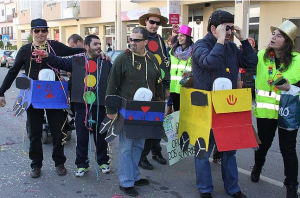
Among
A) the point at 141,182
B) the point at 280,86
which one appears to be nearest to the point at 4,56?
the point at 141,182

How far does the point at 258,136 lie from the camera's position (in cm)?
405

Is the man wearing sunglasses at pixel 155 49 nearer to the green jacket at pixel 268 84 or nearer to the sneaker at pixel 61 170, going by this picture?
the sneaker at pixel 61 170

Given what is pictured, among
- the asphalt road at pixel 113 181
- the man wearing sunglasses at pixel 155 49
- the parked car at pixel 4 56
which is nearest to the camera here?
the asphalt road at pixel 113 181

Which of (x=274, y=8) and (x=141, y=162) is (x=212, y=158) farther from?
(x=274, y=8)

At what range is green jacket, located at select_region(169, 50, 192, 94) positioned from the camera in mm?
5328

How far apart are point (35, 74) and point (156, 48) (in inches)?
65.7

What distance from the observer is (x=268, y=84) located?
3.95 m

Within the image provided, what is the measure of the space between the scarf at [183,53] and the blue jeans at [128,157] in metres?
1.83

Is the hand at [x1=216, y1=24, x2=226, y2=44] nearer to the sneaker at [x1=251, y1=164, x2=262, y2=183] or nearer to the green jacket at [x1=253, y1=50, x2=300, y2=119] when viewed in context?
the green jacket at [x1=253, y1=50, x2=300, y2=119]

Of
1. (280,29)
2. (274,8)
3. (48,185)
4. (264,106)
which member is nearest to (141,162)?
(48,185)

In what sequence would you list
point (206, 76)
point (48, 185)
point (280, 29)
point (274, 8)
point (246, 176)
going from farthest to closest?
point (274, 8) → point (246, 176) → point (48, 185) → point (280, 29) → point (206, 76)

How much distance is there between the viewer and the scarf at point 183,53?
5376 millimetres

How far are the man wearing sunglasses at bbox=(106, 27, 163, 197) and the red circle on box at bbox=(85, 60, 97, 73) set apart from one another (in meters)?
0.57

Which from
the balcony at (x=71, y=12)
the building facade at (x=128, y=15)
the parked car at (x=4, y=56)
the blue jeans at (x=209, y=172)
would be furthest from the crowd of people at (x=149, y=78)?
the parked car at (x=4, y=56)
